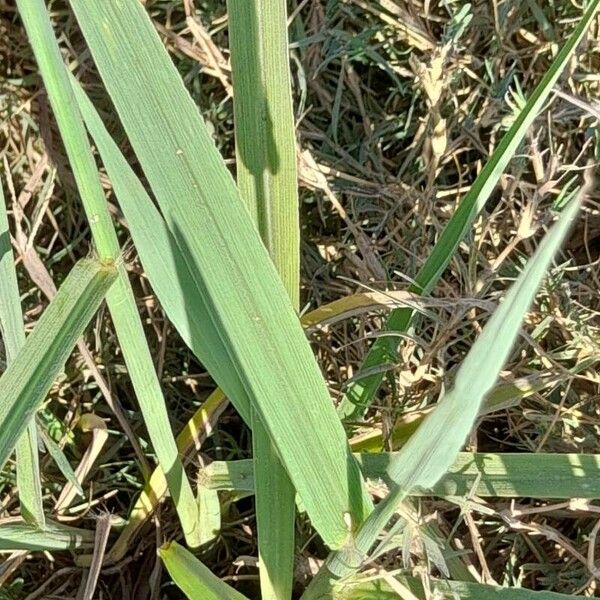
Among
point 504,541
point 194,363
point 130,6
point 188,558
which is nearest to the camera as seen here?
point 130,6

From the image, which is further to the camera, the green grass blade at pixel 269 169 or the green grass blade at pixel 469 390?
the green grass blade at pixel 269 169

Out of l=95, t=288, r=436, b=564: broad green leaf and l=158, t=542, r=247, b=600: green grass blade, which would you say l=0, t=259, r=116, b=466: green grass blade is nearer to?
l=95, t=288, r=436, b=564: broad green leaf

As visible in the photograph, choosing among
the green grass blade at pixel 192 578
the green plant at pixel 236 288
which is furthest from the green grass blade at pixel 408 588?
the green grass blade at pixel 192 578

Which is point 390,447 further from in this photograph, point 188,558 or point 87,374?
point 87,374

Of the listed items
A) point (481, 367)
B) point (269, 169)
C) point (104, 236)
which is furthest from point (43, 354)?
point (481, 367)

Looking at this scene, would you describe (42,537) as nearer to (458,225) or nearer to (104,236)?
(104,236)

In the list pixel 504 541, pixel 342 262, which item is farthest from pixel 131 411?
pixel 504 541

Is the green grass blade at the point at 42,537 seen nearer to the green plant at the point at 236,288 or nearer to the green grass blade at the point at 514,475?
the green plant at the point at 236,288
